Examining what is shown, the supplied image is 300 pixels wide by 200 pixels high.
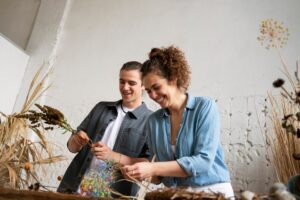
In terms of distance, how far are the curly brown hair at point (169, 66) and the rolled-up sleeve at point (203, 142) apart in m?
0.17

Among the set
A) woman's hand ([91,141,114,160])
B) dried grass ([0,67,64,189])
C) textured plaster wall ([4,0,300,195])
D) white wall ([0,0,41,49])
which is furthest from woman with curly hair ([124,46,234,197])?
white wall ([0,0,41,49])

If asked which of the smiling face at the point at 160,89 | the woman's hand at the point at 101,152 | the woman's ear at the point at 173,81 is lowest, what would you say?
the woman's hand at the point at 101,152

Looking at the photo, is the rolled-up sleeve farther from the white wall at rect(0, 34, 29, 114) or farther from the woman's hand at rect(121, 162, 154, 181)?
the white wall at rect(0, 34, 29, 114)

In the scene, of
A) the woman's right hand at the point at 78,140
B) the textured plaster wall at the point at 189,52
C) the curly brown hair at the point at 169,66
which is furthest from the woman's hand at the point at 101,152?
the textured plaster wall at the point at 189,52

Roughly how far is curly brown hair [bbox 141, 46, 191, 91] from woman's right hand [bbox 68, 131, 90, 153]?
39cm

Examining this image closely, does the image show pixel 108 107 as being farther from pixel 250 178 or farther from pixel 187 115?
pixel 250 178

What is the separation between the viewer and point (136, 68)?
176 cm

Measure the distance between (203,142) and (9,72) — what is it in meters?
2.50

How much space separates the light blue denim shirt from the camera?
1112mm

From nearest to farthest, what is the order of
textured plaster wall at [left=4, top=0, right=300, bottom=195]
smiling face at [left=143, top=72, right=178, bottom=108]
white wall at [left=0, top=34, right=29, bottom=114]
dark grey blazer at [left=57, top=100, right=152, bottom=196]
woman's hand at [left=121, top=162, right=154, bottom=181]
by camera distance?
1. woman's hand at [left=121, top=162, right=154, bottom=181]
2. smiling face at [left=143, top=72, right=178, bottom=108]
3. dark grey blazer at [left=57, top=100, right=152, bottom=196]
4. textured plaster wall at [left=4, top=0, right=300, bottom=195]
5. white wall at [left=0, top=34, right=29, bottom=114]

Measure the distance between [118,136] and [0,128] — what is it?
1.83 feet

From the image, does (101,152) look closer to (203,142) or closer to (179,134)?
(179,134)

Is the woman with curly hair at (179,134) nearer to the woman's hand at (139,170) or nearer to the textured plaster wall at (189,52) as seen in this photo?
the woman's hand at (139,170)

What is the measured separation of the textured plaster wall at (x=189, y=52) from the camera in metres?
2.03
